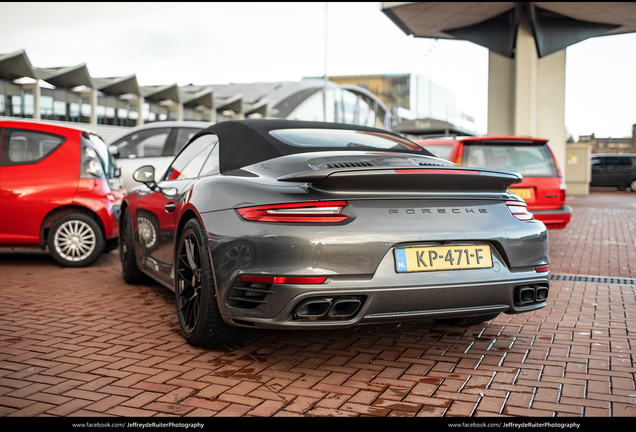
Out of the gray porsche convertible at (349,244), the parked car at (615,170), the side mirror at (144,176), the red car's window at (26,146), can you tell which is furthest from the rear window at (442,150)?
the parked car at (615,170)

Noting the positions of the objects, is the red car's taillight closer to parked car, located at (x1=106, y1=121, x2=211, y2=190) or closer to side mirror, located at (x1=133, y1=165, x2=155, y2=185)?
side mirror, located at (x1=133, y1=165, x2=155, y2=185)

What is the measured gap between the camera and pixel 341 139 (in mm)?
4023

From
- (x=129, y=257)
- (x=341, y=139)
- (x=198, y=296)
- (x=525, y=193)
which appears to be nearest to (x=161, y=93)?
(x=525, y=193)

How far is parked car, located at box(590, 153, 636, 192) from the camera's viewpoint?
29.3 metres

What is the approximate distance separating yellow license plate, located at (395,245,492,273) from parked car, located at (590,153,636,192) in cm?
2980

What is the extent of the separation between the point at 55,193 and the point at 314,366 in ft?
15.3

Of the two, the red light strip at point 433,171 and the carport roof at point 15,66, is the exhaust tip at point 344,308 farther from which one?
the carport roof at point 15,66

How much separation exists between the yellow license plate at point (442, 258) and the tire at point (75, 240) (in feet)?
16.3

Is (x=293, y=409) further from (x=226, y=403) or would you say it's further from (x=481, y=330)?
(x=481, y=330)

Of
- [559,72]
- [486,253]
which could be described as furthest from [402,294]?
[559,72]

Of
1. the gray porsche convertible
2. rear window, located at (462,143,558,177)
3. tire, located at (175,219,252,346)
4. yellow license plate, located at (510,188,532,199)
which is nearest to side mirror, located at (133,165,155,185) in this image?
tire, located at (175,219,252,346)

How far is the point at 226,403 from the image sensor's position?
2764mm

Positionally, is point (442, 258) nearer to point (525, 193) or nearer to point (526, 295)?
point (526, 295)
